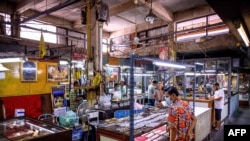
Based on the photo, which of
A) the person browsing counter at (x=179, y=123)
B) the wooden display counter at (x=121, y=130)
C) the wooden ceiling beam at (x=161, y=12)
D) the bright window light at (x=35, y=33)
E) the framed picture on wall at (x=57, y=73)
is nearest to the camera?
the wooden display counter at (x=121, y=130)

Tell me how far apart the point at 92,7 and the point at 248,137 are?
556 centimetres

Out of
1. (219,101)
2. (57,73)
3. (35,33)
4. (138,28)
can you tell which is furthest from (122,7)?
(219,101)

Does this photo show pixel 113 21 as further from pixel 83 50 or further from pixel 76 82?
pixel 76 82

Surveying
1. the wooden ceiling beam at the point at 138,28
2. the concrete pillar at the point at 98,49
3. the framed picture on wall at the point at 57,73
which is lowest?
the framed picture on wall at the point at 57,73

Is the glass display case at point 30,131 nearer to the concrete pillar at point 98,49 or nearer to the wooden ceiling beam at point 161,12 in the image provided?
the concrete pillar at point 98,49

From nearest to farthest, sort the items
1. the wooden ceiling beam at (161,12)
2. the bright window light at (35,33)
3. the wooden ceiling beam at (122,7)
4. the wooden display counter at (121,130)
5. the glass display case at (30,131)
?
the glass display case at (30,131) → the wooden display counter at (121,130) → the wooden ceiling beam at (122,7) → the wooden ceiling beam at (161,12) → the bright window light at (35,33)

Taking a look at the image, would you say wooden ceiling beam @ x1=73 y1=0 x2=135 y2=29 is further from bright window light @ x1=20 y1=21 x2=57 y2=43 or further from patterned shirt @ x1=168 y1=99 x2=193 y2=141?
patterned shirt @ x1=168 y1=99 x2=193 y2=141

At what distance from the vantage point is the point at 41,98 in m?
6.48

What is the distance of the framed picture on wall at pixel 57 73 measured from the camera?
22.2 feet

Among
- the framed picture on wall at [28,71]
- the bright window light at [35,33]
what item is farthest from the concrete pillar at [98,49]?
the bright window light at [35,33]

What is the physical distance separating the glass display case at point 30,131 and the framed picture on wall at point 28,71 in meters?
2.32

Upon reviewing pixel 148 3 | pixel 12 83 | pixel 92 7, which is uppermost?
pixel 148 3

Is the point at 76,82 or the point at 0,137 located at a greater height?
the point at 76,82

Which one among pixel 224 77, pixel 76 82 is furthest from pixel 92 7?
pixel 224 77
